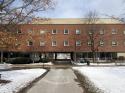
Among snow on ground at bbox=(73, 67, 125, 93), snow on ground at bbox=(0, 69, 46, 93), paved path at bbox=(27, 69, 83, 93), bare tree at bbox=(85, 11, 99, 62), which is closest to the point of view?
snow on ground at bbox=(73, 67, 125, 93)

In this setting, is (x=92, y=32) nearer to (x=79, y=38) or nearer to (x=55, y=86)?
(x=79, y=38)

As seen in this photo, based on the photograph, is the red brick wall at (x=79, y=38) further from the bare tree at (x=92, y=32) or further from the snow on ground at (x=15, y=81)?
the snow on ground at (x=15, y=81)

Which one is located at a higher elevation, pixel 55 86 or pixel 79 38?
pixel 79 38

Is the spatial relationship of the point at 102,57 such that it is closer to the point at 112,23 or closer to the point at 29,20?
the point at 112,23

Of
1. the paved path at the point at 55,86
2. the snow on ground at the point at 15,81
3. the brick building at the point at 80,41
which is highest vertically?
the brick building at the point at 80,41

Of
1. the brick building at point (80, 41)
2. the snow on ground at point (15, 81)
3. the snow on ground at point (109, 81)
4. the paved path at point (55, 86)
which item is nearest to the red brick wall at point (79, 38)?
the brick building at point (80, 41)

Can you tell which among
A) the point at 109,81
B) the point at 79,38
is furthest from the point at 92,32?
the point at 109,81

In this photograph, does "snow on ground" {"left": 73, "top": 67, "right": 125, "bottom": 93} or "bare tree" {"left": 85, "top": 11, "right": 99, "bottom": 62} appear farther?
"bare tree" {"left": 85, "top": 11, "right": 99, "bottom": 62}

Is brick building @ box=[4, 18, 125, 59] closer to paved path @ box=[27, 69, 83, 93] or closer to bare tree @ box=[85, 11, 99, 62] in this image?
bare tree @ box=[85, 11, 99, 62]

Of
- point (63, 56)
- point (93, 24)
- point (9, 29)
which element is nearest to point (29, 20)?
point (9, 29)

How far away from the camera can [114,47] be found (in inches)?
3863

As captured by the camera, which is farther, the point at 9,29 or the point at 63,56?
the point at 63,56

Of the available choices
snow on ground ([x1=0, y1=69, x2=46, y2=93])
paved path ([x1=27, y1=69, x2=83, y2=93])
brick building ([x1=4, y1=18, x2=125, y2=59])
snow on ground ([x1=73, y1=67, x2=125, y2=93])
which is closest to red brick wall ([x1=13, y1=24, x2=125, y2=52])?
brick building ([x1=4, y1=18, x2=125, y2=59])

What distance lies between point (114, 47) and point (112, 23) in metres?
6.47
